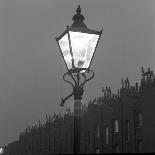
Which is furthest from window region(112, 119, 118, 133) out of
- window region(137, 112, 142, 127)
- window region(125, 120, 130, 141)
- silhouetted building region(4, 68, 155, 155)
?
window region(137, 112, 142, 127)

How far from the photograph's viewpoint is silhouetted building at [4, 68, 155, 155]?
38.8 meters

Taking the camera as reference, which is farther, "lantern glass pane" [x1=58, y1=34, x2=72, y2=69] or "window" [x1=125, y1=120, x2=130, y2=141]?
"window" [x1=125, y1=120, x2=130, y2=141]

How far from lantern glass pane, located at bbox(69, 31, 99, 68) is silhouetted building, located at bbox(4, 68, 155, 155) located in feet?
102

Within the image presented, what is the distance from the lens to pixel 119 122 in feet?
142

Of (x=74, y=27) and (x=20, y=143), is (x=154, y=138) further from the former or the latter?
(x=20, y=143)

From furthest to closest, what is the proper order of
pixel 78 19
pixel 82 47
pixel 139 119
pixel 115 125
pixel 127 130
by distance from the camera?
1. pixel 115 125
2. pixel 127 130
3. pixel 139 119
4. pixel 78 19
5. pixel 82 47

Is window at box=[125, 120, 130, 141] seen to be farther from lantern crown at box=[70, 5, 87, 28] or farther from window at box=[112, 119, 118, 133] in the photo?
lantern crown at box=[70, 5, 87, 28]

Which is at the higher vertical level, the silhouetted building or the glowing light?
the silhouetted building

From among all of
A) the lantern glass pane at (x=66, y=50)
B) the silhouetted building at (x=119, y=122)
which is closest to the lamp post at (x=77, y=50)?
the lantern glass pane at (x=66, y=50)

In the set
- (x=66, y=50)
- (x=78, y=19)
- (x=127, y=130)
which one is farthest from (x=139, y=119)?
(x=66, y=50)

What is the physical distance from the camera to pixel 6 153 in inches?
4122

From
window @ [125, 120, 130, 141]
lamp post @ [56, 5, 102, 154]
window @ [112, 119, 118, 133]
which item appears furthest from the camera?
window @ [112, 119, 118, 133]

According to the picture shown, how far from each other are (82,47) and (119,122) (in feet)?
124

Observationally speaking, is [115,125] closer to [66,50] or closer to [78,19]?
[78,19]
